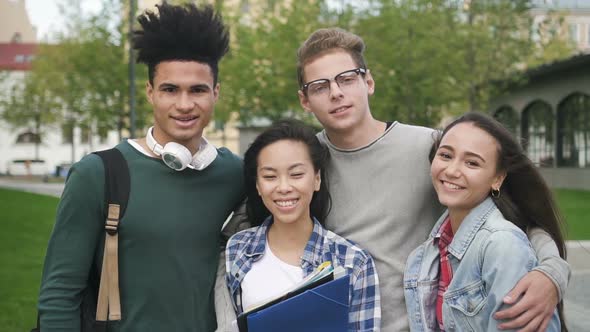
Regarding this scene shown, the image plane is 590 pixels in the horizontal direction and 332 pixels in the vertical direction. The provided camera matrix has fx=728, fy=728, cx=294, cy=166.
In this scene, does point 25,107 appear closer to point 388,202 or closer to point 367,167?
point 367,167

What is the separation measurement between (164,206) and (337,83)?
101 centimetres

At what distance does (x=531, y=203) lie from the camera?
3.19m

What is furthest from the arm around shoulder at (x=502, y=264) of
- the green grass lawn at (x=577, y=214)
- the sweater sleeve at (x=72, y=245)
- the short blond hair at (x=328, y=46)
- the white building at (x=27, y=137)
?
the white building at (x=27, y=137)

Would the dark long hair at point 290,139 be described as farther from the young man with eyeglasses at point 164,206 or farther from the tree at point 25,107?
the tree at point 25,107

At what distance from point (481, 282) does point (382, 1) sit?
23.5 metres

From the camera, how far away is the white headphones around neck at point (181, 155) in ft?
9.86

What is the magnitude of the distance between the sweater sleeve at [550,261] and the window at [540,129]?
28.0 metres

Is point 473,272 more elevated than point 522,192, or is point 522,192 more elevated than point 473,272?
point 522,192

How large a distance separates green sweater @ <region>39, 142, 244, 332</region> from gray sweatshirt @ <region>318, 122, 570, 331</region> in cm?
62

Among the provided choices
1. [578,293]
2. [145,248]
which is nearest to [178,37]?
[145,248]

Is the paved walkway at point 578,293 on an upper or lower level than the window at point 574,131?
lower

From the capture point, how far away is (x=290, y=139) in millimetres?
3297

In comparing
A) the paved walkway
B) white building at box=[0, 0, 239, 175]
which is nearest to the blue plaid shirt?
the paved walkway

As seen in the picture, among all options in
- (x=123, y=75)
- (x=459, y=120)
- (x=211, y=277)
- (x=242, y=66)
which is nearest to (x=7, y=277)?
(x=211, y=277)
